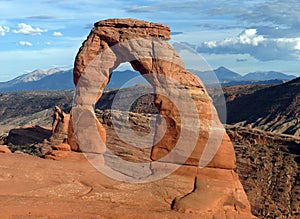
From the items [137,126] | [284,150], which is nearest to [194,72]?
[284,150]

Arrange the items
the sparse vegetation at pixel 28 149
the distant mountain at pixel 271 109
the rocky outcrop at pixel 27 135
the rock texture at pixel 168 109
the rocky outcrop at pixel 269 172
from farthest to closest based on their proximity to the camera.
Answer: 1. the distant mountain at pixel 271 109
2. the rocky outcrop at pixel 27 135
3. the sparse vegetation at pixel 28 149
4. the rocky outcrop at pixel 269 172
5. the rock texture at pixel 168 109

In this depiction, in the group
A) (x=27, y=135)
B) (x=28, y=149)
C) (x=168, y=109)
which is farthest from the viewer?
(x=27, y=135)

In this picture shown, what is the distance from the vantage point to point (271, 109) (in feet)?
337

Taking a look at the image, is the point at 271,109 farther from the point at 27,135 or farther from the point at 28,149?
the point at 28,149

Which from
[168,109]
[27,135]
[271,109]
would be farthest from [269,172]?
[271,109]

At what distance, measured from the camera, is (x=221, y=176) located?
868 inches

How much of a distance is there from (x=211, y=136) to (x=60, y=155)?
879 centimetres

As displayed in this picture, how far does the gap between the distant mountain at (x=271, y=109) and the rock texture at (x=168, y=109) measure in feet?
205

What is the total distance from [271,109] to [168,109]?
8326cm

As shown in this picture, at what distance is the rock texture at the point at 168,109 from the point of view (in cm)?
2077

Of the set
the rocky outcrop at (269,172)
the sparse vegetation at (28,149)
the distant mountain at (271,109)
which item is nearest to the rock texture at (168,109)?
the rocky outcrop at (269,172)

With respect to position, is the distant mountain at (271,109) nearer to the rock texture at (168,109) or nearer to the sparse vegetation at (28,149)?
the sparse vegetation at (28,149)

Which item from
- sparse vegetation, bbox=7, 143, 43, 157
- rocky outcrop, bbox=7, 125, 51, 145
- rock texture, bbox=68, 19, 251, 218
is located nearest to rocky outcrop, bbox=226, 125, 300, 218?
rock texture, bbox=68, 19, 251, 218

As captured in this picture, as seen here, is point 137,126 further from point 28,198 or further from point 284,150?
point 28,198
